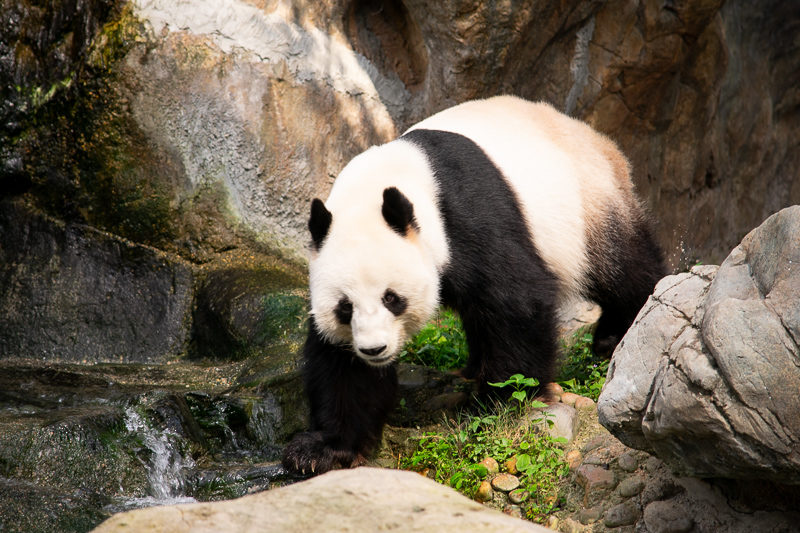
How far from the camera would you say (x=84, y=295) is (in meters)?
6.78

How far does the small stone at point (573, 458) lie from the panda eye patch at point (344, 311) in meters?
1.35

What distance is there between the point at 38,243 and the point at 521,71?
4.18 m

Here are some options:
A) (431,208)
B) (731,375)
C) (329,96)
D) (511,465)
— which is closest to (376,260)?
(431,208)

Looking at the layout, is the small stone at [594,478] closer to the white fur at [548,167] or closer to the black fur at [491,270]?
the black fur at [491,270]

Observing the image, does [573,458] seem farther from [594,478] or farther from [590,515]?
[590,515]

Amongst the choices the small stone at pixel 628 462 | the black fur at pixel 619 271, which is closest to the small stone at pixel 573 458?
the small stone at pixel 628 462

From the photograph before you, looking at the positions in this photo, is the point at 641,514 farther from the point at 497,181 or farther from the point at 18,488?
the point at 18,488

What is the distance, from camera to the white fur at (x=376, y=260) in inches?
169

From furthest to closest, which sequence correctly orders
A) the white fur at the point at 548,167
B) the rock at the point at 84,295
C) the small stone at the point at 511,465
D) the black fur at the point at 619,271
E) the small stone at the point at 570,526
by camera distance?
the rock at the point at 84,295, the black fur at the point at 619,271, the white fur at the point at 548,167, the small stone at the point at 511,465, the small stone at the point at 570,526

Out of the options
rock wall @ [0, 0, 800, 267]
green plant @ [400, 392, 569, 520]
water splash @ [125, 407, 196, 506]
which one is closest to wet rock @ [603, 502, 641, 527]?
green plant @ [400, 392, 569, 520]

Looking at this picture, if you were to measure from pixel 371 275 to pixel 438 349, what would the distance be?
77.2 inches

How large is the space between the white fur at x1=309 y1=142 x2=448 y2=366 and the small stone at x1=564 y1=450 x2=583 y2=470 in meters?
1.05

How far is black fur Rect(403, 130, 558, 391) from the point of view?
4699 millimetres

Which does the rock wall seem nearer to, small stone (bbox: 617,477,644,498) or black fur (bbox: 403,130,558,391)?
black fur (bbox: 403,130,558,391)
